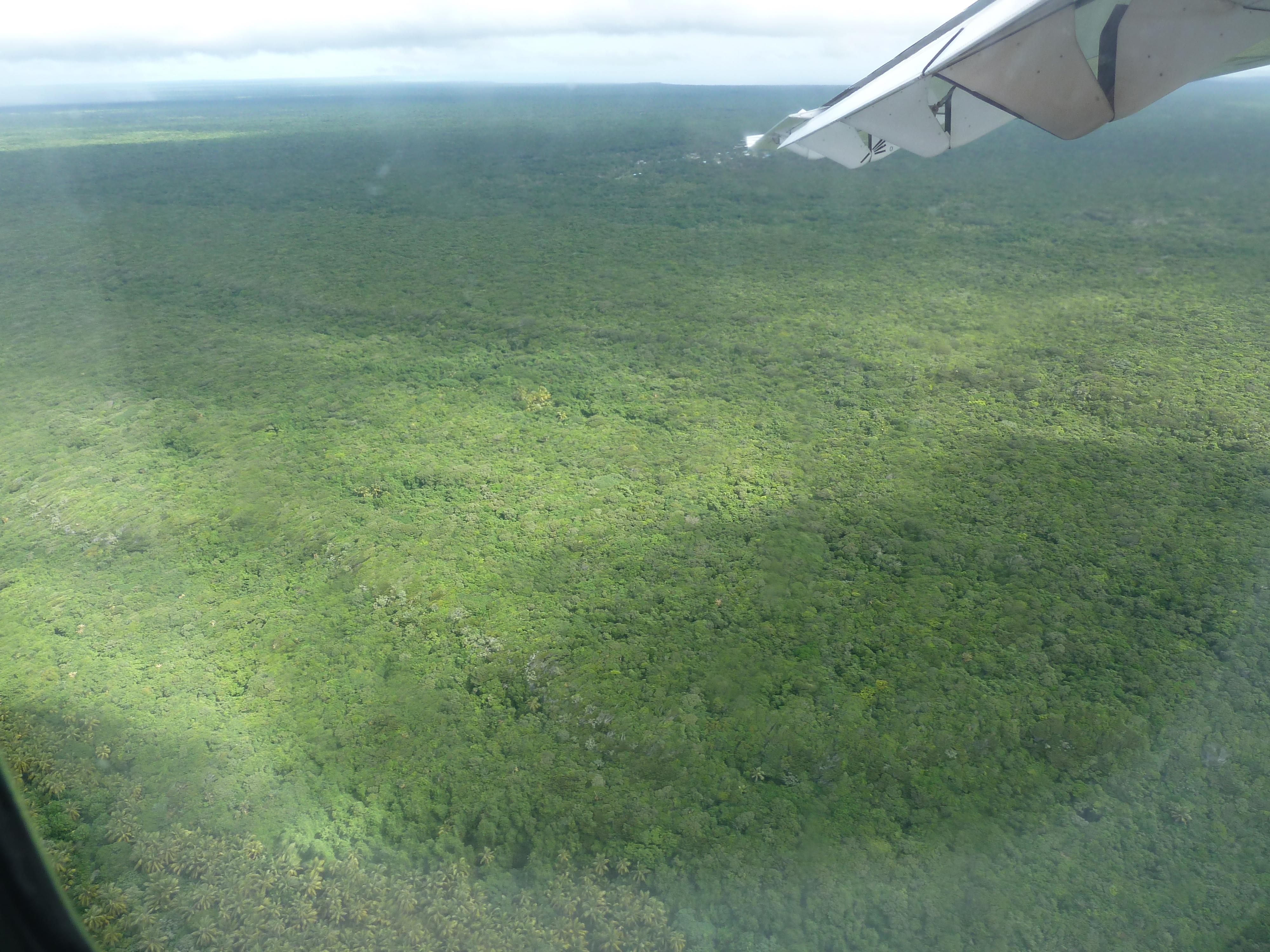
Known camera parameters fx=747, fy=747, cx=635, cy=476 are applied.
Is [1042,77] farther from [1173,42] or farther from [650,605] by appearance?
[650,605]

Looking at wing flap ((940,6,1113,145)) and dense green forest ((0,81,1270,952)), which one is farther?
dense green forest ((0,81,1270,952))

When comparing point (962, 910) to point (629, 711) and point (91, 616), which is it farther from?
point (91, 616)

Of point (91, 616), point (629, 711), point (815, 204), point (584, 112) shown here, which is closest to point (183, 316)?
point (91, 616)

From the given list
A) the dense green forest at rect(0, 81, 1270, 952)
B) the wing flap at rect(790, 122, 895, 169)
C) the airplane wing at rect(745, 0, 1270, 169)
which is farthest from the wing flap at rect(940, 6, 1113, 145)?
the dense green forest at rect(0, 81, 1270, 952)

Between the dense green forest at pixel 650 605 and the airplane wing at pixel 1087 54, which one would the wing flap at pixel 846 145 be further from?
the dense green forest at pixel 650 605

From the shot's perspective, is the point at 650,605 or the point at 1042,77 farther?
the point at 650,605

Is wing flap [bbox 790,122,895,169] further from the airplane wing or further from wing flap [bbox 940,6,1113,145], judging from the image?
wing flap [bbox 940,6,1113,145]

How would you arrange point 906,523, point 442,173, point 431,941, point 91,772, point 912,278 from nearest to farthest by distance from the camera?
point 431,941 → point 91,772 → point 906,523 → point 912,278 → point 442,173

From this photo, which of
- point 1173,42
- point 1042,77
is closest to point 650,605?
point 1042,77

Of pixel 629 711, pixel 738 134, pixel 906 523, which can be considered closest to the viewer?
pixel 629 711
